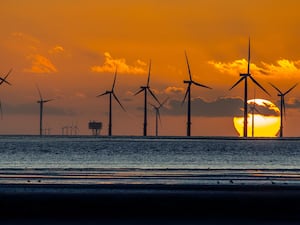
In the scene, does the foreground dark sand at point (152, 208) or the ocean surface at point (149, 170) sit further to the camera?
the ocean surface at point (149, 170)

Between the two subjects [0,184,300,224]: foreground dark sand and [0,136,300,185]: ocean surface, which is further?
[0,136,300,185]: ocean surface

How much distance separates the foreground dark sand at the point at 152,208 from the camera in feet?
26.3

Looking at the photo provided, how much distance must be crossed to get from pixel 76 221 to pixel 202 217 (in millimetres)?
1279

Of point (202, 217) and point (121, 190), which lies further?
point (121, 190)

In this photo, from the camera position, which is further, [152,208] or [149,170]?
[149,170]

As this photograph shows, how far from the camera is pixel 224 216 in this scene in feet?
26.6

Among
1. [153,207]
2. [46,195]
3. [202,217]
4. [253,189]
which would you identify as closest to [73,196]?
[46,195]

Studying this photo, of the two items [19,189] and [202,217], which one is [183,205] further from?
[19,189]

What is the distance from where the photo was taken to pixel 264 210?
8.12 metres

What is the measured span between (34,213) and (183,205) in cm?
153

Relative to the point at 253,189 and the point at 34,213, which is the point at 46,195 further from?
the point at 253,189

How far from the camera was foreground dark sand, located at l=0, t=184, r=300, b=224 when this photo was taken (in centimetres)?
803

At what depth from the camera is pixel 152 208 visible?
26.9ft

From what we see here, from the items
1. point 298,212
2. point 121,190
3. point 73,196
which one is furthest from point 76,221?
point 298,212
